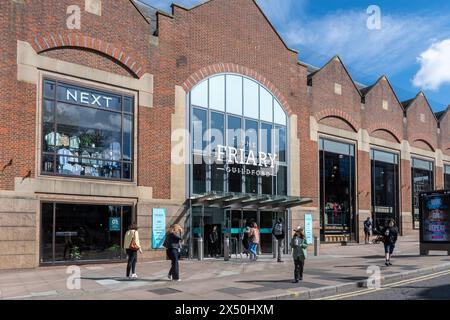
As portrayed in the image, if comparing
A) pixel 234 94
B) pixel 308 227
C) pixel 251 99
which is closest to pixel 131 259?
pixel 234 94

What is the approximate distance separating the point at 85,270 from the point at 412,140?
2655 cm

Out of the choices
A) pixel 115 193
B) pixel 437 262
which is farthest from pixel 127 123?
pixel 437 262

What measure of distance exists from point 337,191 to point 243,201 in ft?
31.2

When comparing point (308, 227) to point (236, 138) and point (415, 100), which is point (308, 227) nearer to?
point (236, 138)

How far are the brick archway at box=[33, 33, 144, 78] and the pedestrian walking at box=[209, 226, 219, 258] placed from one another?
7239 millimetres

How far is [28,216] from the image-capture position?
667 inches

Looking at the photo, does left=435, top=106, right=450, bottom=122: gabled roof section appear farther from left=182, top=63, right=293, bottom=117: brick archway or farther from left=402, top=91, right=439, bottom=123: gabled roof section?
left=182, top=63, right=293, bottom=117: brick archway

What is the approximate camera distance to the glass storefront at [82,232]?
57.6ft

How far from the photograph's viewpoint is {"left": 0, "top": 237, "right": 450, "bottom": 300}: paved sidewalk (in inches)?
461

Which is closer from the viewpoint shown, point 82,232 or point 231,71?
point 82,232

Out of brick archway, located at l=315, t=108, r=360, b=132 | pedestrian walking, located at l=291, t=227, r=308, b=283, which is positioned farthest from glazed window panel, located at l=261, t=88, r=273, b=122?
pedestrian walking, located at l=291, t=227, r=308, b=283

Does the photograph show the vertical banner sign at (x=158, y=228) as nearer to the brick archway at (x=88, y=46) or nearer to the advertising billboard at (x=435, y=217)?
the brick archway at (x=88, y=46)

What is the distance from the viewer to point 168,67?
21.5 meters
